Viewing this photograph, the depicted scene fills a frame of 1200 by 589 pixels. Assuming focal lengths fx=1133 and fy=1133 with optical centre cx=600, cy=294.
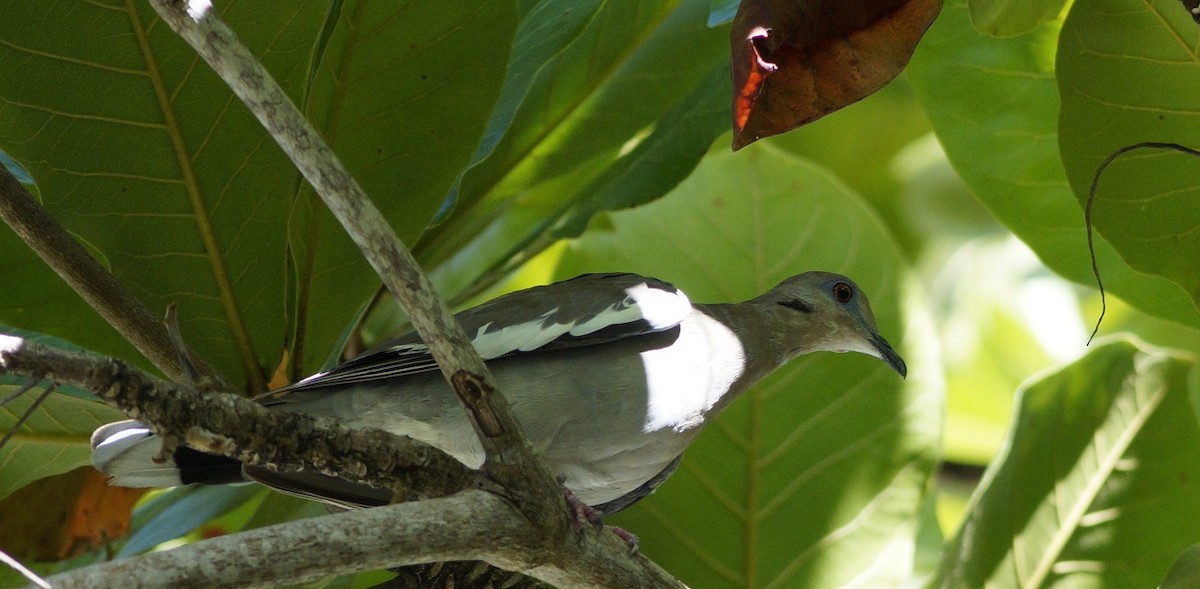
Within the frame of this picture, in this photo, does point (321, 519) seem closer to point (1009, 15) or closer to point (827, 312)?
point (1009, 15)

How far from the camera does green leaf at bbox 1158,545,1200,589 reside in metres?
1.91

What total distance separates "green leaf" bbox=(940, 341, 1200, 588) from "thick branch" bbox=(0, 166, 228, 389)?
1820 mm

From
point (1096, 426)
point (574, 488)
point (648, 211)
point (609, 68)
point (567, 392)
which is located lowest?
point (1096, 426)

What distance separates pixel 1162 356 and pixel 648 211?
1.29 m

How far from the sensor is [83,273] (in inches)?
72.7

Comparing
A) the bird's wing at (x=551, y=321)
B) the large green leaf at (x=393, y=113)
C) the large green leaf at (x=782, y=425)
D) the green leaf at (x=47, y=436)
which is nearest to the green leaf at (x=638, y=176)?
the bird's wing at (x=551, y=321)

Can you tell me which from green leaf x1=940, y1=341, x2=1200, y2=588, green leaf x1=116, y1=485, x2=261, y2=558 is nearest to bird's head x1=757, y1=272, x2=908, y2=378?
green leaf x1=940, y1=341, x2=1200, y2=588

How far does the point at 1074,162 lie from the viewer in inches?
84.1

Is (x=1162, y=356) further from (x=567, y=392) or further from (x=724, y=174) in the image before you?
(x=567, y=392)

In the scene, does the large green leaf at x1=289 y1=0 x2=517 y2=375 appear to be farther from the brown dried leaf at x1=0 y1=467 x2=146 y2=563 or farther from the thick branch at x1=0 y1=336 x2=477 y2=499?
the brown dried leaf at x1=0 y1=467 x2=146 y2=563

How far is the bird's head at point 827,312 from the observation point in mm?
2908

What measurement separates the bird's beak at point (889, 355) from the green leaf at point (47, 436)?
5.81ft

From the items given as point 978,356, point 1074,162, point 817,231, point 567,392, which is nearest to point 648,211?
point 817,231

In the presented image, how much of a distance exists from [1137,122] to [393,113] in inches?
55.7
